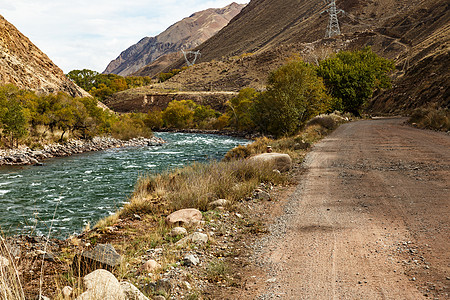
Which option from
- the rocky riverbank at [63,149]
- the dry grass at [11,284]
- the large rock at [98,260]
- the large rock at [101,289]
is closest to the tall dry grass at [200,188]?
the large rock at [98,260]

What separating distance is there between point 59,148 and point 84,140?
19.0ft

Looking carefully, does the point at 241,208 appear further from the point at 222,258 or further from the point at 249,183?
the point at 222,258

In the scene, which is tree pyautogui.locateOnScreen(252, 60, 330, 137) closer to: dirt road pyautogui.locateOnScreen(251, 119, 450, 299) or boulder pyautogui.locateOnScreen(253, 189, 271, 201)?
dirt road pyautogui.locateOnScreen(251, 119, 450, 299)

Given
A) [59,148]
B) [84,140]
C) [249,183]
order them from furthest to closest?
[84,140] < [59,148] < [249,183]

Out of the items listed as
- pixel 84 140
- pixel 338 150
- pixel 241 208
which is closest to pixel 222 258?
pixel 241 208

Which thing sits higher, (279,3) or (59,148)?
(279,3)

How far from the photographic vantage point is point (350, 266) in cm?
452

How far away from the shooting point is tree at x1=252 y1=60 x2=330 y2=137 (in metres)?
27.5

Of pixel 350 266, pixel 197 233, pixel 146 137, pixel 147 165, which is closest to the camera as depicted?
pixel 350 266

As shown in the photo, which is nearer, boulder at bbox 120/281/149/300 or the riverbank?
boulder at bbox 120/281/149/300

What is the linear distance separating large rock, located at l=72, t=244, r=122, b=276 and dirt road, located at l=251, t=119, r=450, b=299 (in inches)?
80.2

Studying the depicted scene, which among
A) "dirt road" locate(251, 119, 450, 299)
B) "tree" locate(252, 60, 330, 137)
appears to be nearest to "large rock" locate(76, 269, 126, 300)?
"dirt road" locate(251, 119, 450, 299)

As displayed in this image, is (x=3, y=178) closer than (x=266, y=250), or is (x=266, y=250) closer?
(x=266, y=250)

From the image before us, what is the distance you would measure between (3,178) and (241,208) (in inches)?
A: 717
